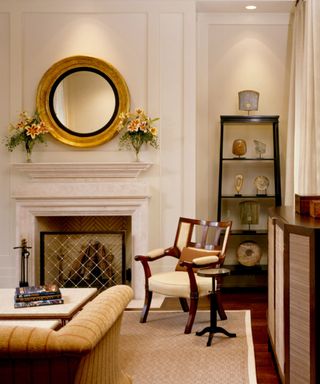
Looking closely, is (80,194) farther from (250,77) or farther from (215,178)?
(250,77)

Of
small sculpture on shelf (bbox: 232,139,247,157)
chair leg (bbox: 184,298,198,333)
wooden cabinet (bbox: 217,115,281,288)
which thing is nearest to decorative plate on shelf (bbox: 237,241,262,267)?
wooden cabinet (bbox: 217,115,281,288)

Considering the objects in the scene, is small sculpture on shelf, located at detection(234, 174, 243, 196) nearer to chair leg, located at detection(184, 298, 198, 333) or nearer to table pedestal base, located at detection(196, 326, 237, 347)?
chair leg, located at detection(184, 298, 198, 333)

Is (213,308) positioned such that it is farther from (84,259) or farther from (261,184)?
(261,184)

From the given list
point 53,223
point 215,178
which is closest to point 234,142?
point 215,178

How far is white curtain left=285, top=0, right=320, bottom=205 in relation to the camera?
4566 millimetres

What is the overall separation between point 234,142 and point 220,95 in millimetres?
579

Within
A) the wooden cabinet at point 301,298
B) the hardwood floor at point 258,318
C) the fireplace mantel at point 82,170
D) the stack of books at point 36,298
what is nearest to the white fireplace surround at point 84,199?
the fireplace mantel at point 82,170

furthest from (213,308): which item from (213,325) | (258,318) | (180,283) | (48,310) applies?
(48,310)

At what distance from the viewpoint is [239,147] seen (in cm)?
605

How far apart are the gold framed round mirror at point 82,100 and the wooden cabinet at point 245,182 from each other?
44.7 inches

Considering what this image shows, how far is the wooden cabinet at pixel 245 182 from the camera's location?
6.04 metres

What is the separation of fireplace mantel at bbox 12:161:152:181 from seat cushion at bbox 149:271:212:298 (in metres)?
1.35

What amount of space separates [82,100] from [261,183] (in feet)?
6.60

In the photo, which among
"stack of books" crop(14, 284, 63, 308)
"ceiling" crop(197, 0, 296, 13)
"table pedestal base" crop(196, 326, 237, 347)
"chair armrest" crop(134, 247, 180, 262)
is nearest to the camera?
"stack of books" crop(14, 284, 63, 308)
